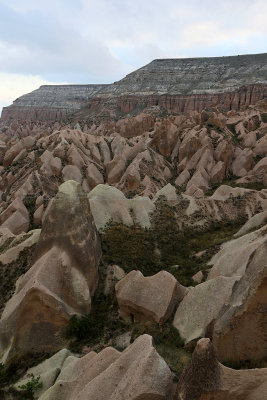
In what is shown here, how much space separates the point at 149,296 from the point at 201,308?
2.82 meters

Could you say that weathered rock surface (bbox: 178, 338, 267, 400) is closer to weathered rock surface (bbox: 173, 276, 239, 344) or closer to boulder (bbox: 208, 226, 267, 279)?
weathered rock surface (bbox: 173, 276, 239, 344)

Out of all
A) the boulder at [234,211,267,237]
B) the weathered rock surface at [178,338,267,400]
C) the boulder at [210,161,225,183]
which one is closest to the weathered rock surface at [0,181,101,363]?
the weathered rock surface at [178,338,267,400]

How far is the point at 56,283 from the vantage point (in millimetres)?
18062

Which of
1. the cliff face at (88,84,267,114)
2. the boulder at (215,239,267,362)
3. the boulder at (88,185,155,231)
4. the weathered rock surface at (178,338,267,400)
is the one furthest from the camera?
the cliff face at (88,84,267,114)

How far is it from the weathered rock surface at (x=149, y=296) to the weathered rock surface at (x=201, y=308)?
0.54 m

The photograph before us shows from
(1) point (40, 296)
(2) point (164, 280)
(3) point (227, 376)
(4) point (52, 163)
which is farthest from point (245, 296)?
(4) point (52, 163)

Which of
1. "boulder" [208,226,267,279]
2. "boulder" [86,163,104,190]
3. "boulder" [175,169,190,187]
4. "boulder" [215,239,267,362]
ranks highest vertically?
"boulder" [215,239,267,362]

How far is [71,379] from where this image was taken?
12523 mm

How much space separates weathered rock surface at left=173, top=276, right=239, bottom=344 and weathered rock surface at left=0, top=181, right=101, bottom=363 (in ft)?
18.2

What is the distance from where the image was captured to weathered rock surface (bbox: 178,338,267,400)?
8234 mm

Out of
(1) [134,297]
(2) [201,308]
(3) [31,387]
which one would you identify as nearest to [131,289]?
(1) [134,297]

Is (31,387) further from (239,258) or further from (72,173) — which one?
(72,173)

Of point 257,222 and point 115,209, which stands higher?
point 115,209

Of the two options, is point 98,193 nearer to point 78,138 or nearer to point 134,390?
point 134,390
